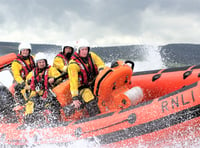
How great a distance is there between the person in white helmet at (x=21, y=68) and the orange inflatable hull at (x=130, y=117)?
489 millimetres

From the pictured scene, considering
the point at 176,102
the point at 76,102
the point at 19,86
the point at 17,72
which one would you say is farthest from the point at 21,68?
the point at 176,102

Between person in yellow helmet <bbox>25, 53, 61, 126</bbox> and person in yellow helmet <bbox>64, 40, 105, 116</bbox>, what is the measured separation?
36 cm

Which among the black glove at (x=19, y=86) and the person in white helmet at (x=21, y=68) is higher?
the person in white helmet at (x=21, y=68)

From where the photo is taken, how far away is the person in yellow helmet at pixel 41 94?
3.56 m

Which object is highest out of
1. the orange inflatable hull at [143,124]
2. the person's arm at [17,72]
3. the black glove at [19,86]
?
the person's arm at [17,72]

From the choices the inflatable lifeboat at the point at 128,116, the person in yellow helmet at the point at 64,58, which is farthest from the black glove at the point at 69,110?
the person in yellow helmet at the point at 64,58

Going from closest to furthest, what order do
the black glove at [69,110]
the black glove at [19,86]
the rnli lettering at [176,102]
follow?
the rnli lettering at [176,102], the black glove at [69,110], the black glove at [19,86]

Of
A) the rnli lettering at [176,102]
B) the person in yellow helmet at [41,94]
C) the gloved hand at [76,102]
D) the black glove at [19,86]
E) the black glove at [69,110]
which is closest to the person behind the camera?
the rnli lettering at [176,102]

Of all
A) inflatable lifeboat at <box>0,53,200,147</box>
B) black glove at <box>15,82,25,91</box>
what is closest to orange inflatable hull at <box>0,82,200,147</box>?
inflatable lifeboat at <box>0,53,200,147</box>

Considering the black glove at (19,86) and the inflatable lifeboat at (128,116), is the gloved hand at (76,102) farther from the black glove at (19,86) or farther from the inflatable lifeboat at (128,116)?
the black glove at (19,86)

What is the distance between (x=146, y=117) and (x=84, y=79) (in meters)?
0.91

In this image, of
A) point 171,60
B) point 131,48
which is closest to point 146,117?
point 171,60

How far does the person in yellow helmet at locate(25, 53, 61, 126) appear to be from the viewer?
356 cm

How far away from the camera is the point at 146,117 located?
9.43ft
